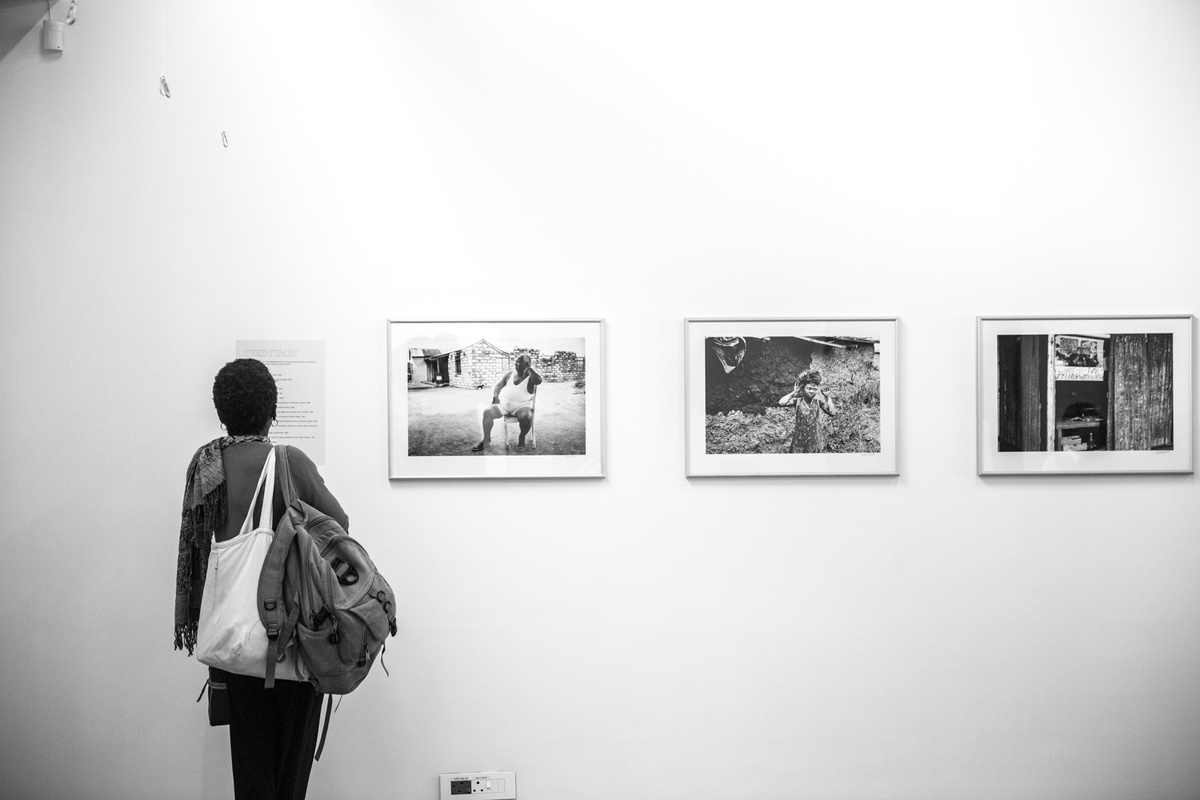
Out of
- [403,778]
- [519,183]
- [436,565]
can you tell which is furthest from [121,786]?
[519,183]

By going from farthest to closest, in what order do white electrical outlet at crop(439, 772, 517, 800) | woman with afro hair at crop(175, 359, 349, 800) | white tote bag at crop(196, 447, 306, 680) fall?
white electrical outlet at crop(439, 772, 517, 800) → woman with afro hair at crop(175, 359, 349, 800) → white tote bag at crop(196, 447, 306, 680)

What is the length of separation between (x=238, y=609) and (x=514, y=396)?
1.08m

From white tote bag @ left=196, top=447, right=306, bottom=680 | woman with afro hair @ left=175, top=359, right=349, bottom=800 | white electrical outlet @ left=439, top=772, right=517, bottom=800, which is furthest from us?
white electrical outlet @ left=439, top=772, right=517, bottom=800

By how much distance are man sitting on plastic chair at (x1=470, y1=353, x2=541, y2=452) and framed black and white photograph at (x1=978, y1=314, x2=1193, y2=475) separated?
5.17 ft

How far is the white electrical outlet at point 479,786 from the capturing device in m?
2.54

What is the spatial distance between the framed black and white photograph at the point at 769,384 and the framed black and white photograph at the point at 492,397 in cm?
36

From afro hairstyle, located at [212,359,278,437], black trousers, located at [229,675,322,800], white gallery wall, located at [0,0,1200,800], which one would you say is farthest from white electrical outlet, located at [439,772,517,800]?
afro hairstyle, located at [212,359,278,437]

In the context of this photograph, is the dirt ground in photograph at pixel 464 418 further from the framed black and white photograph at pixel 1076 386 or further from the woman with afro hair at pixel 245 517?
the framed black and white photograph at pixel 1076 386

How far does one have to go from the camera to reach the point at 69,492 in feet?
8.42

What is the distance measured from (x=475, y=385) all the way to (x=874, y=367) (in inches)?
55.0

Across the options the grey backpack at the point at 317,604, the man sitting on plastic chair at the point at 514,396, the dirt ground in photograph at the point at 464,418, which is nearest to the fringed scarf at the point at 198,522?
the grey backpack at the point at 317,604

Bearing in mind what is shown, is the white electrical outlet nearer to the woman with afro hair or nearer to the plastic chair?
the woman with afro hair

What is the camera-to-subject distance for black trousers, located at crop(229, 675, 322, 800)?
78.2 inches

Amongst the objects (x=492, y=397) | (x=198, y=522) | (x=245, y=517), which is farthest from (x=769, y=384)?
A: (x=198, y=522)
